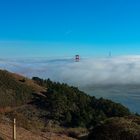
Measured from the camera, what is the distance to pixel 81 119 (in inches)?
2589

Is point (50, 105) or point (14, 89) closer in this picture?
point (50, 105)

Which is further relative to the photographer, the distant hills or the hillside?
the hillside

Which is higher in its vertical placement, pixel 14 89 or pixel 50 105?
pixel 14 89

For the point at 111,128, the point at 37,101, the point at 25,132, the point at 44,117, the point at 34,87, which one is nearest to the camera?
the point at 111,128

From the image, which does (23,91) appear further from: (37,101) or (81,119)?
(81,119)

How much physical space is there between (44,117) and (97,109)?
20239mm

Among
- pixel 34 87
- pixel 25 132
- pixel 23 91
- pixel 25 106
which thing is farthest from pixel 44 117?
pixel 25 132

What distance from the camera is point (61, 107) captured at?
70438 mm

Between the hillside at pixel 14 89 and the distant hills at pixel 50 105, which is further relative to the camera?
the hillside at pixel 14 89

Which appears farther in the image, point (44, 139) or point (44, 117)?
point (44, 117)

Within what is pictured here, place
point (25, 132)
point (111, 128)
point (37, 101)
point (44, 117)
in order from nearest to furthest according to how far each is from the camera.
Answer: point (111, 128) < point (25, 132) < point (44, 117) < point (37, 101)

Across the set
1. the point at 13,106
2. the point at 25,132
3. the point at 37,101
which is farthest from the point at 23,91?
the point at 25,132

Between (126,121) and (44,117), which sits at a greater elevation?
(126,121)

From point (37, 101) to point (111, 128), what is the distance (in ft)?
155
